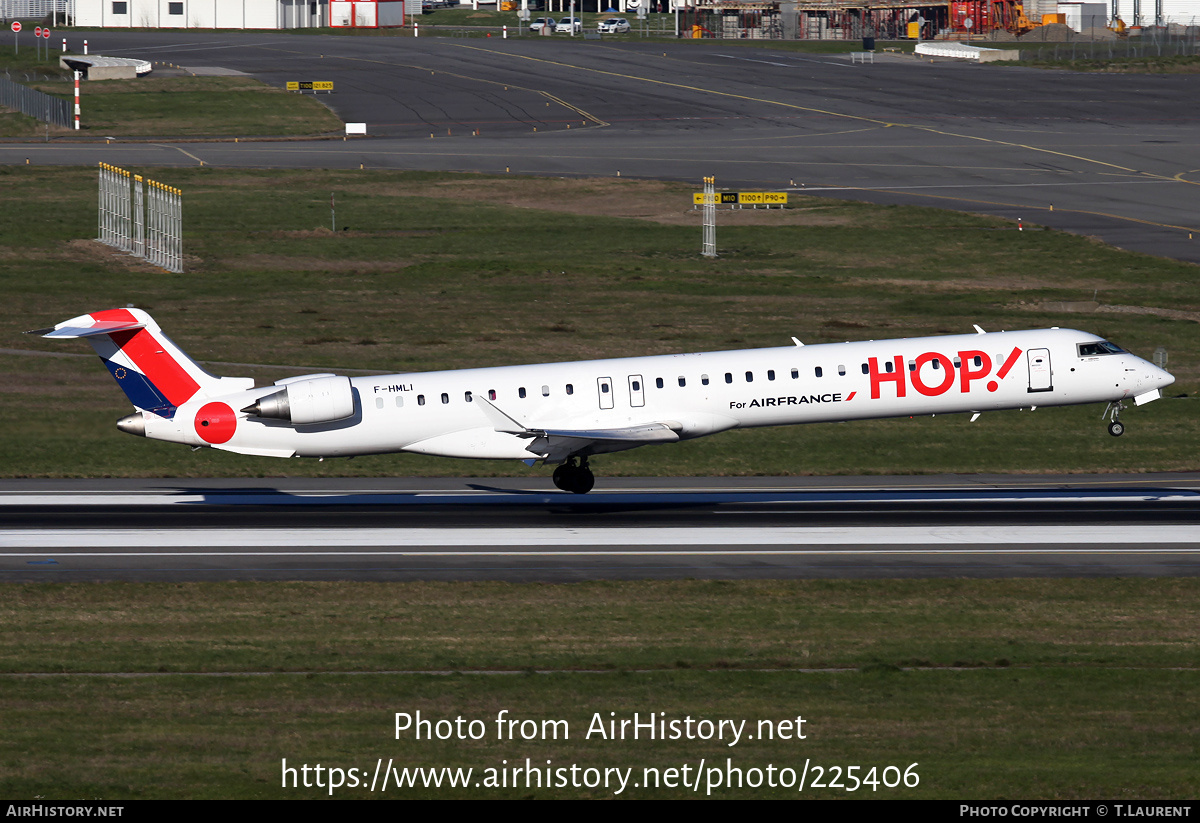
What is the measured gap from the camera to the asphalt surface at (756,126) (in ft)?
297

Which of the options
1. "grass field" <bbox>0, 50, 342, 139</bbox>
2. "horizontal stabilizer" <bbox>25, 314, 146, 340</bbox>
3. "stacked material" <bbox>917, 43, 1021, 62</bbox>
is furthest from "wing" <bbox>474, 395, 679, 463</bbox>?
"stacked material" <bbox>917, 43, 1021, 62</bbox>

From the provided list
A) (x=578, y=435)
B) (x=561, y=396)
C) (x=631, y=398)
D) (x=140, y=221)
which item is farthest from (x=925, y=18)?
(x=578, y=435)

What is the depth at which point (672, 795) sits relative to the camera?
2180 centimetres

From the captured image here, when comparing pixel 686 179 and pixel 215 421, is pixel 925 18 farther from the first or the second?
pixel 215 421

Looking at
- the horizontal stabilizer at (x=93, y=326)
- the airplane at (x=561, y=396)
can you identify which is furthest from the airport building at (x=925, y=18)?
the horizontal stabilizer at (x=93, y=326)

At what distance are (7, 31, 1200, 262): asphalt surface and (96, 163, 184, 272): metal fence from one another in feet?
54.9

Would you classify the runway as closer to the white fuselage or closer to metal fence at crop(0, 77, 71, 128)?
the white fuselage

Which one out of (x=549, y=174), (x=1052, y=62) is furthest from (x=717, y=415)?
(x=1052, y=62)

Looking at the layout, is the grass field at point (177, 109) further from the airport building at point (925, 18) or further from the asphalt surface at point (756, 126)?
the airport building at point (925, 18)

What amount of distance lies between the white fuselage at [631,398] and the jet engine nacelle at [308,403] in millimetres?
394

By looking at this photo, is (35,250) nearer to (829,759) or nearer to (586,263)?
(586,263)

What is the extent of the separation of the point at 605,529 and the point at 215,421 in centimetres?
1023

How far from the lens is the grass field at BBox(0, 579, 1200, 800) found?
2255 cm

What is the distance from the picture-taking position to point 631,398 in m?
38.8
